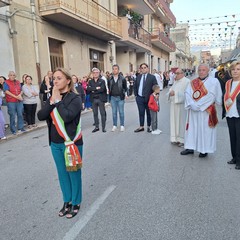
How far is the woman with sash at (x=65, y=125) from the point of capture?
9.07 feet

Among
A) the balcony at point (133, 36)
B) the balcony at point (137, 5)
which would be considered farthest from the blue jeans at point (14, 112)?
the balcony at point (137, 5)

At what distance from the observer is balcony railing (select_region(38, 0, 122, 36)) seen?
37.8 feet

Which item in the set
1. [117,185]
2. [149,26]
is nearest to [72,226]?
[117,185]

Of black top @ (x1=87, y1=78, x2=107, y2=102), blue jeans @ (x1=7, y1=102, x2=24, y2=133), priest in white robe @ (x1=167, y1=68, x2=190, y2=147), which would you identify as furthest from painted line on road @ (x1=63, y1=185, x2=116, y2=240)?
blue jeans @ (x1=7, y1=102, x2=24, y2=133)

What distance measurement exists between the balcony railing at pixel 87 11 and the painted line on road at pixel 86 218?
995 centimetres

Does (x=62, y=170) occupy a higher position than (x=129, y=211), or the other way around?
(x=62, y=170)

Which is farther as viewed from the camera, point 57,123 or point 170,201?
point 170,201

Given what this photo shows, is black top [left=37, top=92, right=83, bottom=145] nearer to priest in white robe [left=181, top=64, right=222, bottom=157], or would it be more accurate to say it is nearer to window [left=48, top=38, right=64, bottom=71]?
priest in white robe [left=181, top=64, right=222, bottom=157]

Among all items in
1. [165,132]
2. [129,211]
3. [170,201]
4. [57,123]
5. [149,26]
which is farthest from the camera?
[149,26]

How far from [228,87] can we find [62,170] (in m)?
3.28

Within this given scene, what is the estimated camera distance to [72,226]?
2.95 metres

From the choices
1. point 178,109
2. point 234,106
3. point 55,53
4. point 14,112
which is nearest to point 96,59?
point 55,53

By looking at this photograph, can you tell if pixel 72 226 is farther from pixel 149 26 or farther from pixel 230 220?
pixel 149 26

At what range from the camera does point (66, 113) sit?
274 centimetres
